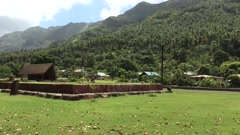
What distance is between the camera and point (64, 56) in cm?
18412

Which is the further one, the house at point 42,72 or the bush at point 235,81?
the house at point 42,72

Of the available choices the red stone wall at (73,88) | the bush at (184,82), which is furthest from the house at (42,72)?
the red stone wall at (73,88)

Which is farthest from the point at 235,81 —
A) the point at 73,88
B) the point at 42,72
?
the point at 73,88

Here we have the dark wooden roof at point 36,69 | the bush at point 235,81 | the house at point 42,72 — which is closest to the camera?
the bush at point 235,81

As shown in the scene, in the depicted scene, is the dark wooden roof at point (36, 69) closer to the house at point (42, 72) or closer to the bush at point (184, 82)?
the house at point (42, 72)

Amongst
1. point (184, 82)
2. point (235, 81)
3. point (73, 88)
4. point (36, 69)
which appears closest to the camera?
point (73, 88)

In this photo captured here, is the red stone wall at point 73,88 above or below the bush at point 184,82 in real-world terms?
above

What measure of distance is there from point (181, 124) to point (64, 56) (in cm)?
17549

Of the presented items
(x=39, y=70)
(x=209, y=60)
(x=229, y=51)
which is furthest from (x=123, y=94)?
(x=229, y=51)

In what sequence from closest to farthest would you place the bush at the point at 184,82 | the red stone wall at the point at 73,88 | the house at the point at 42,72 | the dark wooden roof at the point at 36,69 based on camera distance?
the red stone wall at the point at 73,88 < the bush at the point at 184,82 < the house at the point at 42,72 < the dark wooden roof at the point at 36,69

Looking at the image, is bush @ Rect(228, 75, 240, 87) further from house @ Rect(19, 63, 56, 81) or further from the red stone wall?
house @ Rect(19, 63, 56, 81)

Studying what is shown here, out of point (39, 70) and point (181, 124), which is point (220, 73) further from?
point (181, 124)

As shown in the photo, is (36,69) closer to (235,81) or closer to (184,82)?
(184,82)

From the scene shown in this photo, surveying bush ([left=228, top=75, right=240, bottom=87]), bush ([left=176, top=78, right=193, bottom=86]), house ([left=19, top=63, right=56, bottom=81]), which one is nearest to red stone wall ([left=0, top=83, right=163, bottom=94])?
bush ([left=228, top=75, right=240, bottom=87])
